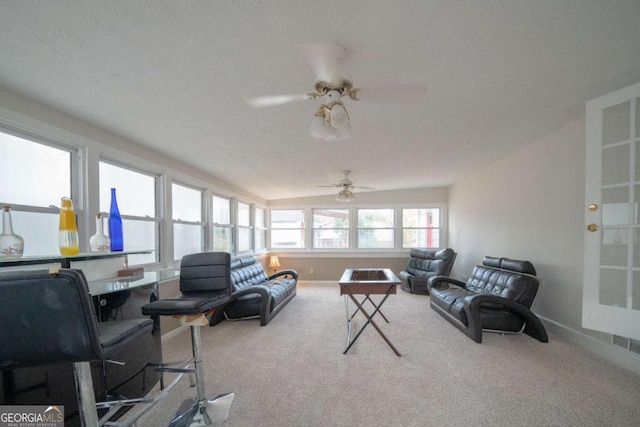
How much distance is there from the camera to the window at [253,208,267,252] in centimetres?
668

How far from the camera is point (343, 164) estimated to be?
409cm

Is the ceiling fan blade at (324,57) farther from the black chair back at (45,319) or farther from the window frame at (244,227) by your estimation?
the window frame at (244,227)

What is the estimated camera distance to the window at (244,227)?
5727 millimetres

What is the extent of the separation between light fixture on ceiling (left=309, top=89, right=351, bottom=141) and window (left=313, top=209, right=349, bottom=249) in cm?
536

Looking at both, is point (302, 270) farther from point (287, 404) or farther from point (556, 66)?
point (556, 66)

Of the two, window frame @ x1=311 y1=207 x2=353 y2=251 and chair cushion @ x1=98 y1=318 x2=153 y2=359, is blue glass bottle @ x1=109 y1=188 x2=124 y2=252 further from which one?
window frame @ x1=311 y1=207 x2=353 y2=251

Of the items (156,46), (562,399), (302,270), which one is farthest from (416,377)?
(302,270)

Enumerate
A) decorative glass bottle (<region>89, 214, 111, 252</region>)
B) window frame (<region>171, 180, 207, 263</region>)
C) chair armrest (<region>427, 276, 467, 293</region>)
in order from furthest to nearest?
A: chair armrest (<region>427, 276, 467, 293</region>) < window frame (<region>171, 180, 207, 263</region>) < decorative glass bottle (<region>89, 214, 111, 252</region>)

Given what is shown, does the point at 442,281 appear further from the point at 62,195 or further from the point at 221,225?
the point at 62,195

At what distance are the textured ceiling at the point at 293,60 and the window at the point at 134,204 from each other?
0.40m

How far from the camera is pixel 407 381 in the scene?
2.26 m

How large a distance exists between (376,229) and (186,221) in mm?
4693

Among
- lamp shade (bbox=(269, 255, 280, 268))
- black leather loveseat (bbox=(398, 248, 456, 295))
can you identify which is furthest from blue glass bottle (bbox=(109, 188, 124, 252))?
black leather loveseat (bbox=(398, 248, 456, 295))

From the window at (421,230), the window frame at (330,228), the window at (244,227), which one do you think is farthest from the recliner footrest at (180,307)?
the window at (421,230)
